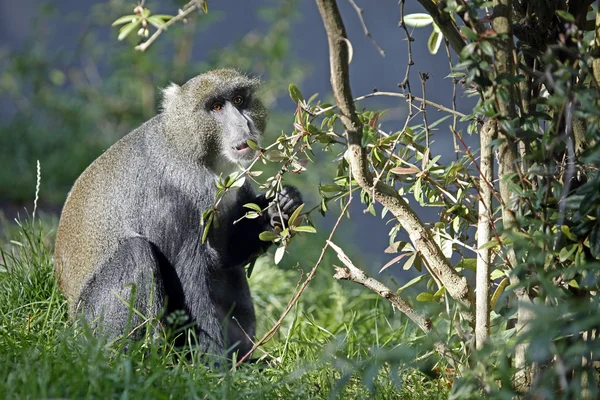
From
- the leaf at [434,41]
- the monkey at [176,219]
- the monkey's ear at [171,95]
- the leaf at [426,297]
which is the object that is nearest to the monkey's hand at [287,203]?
the monkey at [176,219]

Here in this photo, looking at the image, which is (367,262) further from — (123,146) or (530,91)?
(530,91)

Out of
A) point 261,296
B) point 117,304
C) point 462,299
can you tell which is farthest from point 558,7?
point 261,296

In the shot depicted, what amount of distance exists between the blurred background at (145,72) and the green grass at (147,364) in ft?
13.9

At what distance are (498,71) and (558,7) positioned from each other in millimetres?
438

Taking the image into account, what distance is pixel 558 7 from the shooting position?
3152 millimetres

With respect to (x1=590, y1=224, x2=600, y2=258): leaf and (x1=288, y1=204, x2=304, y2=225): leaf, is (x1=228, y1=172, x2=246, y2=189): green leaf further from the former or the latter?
(x1=590, y1=224, x2=600, y2=258): leaf

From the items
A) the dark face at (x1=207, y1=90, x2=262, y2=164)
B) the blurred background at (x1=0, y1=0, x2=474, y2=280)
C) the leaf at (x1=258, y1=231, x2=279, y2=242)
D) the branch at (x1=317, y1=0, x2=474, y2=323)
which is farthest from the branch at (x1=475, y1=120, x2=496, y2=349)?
the blurred background at (x1=0, y1=0, x2=474, y2=280)

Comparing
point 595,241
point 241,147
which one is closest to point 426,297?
point 595,241

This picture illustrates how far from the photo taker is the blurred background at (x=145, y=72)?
9.57 metres

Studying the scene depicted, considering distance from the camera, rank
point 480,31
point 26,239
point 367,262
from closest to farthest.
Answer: point 480,31 → point 26,239 → point 367,262

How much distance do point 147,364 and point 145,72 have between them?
726cm

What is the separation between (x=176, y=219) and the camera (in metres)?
4.68

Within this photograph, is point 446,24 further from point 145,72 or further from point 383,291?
point 145,72

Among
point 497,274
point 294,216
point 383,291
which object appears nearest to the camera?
point 497,274
